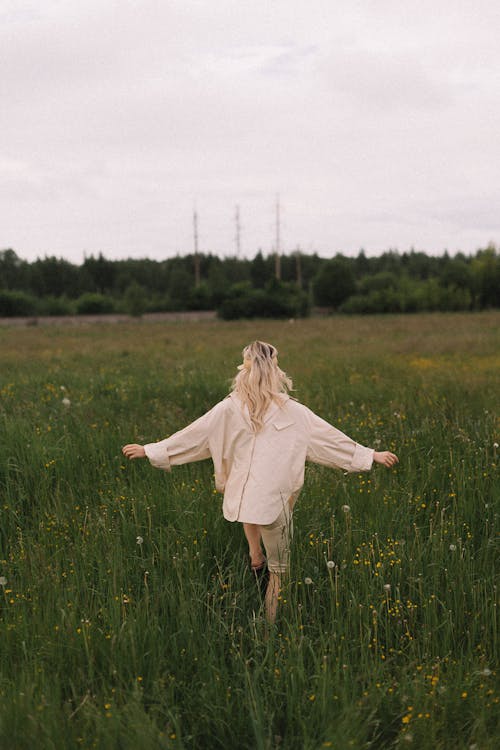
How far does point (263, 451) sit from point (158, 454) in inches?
25.1

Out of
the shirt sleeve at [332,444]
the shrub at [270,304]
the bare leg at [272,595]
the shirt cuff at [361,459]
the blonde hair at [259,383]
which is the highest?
the shrub at [270,304]

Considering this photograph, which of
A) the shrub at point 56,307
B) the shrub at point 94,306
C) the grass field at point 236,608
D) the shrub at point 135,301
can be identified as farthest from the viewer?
the shrub at point 94,306

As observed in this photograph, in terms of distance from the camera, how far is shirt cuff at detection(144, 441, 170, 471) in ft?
11.1

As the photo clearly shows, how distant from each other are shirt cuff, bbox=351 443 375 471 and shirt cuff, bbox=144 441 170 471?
1.10 meters

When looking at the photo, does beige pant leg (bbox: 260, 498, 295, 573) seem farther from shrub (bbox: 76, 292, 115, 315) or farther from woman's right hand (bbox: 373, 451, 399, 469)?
shrub (bbox: 76, 292, 115, 315)

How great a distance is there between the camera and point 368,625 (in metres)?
2.87

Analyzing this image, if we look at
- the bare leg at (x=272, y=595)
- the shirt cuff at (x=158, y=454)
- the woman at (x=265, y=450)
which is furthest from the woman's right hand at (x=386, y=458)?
the shirt cuff at (x=158, y=454)

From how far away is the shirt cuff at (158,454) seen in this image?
3375mm

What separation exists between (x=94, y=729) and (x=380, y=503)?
255 cm

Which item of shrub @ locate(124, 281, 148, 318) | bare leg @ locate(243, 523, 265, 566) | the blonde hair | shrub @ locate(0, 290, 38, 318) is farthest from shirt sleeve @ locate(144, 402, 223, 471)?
shrub @ locate(0, 290, 38, 318)

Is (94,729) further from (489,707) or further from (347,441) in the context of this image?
(347,441)

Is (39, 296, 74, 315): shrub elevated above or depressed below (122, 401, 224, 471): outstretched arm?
above

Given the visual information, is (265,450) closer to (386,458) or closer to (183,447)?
(183,447)

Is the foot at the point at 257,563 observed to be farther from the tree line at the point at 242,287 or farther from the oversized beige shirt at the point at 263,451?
the tree line at the point at 242,287
